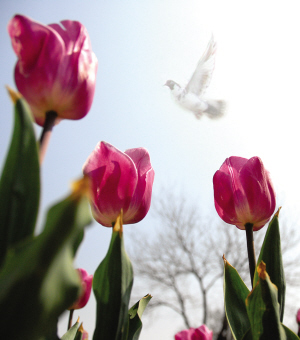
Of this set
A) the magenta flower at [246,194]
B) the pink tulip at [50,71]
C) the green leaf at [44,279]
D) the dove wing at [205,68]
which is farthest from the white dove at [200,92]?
the green leaf at [44,279]

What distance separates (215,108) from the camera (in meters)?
1.29

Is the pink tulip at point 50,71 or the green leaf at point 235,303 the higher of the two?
the pink tulip at point 50,71

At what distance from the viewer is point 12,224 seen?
0.80 feet

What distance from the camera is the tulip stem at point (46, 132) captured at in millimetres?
285

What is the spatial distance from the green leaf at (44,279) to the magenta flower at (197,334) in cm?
90

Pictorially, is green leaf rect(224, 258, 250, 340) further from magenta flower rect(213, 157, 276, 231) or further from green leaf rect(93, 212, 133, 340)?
green leaf rect(93, 212, 133, 340)

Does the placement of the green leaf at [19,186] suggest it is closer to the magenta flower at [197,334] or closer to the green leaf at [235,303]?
the green leaf at [235,303]

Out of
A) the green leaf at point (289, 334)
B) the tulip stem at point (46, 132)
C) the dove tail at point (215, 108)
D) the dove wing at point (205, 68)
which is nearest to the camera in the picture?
the tulip stem at point (46, 132)

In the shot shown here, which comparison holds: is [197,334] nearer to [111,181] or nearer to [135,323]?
[135,323]

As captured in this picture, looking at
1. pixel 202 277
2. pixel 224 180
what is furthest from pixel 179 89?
pixel 202 277

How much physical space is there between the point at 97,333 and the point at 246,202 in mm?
331

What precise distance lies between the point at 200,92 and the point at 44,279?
1.29m

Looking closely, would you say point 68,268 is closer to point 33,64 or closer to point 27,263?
point 27,263

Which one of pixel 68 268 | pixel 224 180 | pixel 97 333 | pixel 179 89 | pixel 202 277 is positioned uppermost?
pixel 179 89
